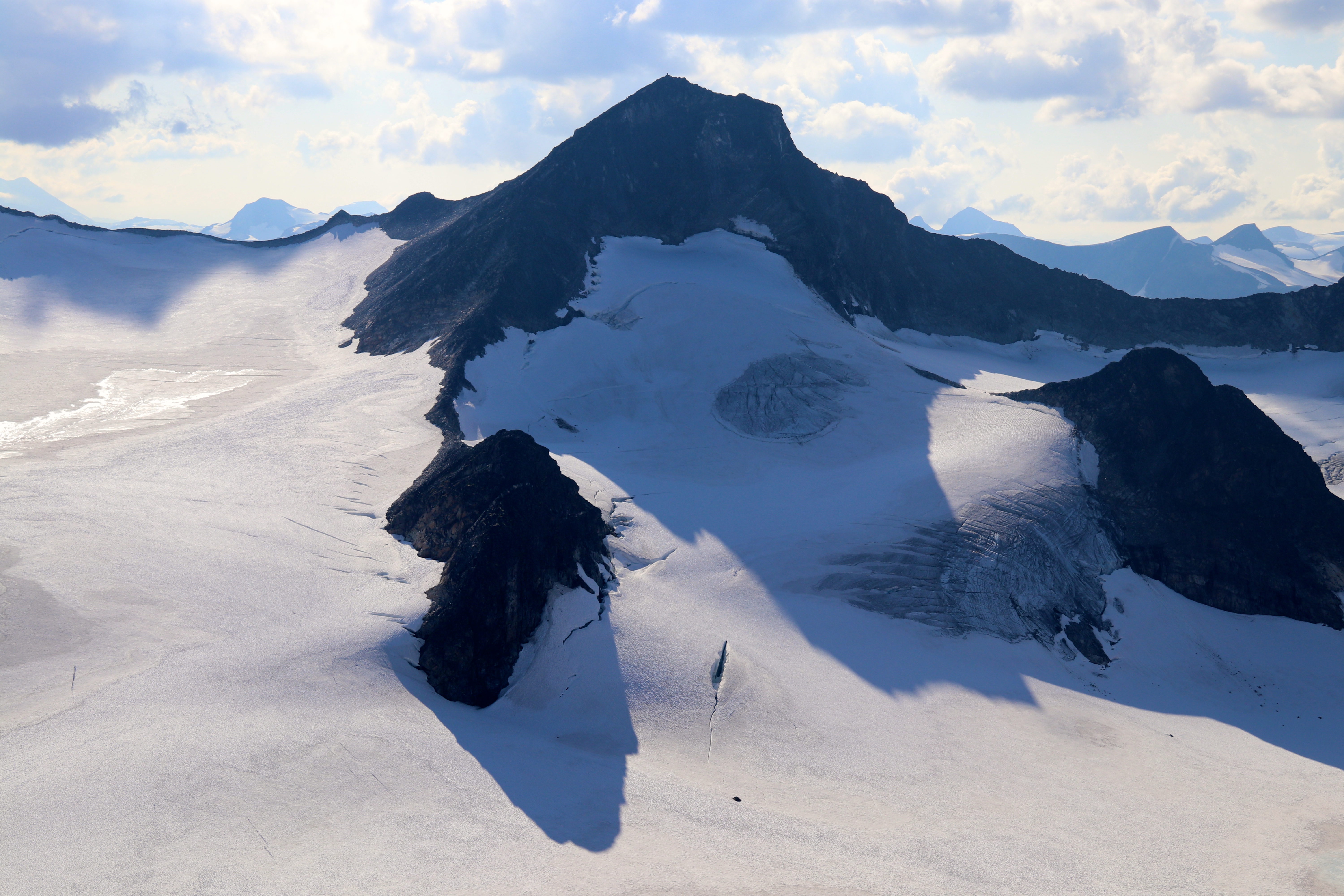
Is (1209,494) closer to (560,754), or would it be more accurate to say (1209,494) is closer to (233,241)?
(560,754)

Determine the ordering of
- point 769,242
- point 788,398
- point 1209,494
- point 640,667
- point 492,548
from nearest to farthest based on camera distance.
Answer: point 640,667 → point 492,548 → point 1209,494 → point 788,398 → point 769,242

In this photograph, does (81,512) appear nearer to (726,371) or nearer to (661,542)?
(661,542)

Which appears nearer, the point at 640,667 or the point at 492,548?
the point at 640,667

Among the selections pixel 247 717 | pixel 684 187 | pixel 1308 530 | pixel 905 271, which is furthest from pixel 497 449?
pixel 905 271

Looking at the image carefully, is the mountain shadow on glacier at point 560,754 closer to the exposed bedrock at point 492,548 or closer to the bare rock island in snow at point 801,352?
the exposed bedrock at point 492,548

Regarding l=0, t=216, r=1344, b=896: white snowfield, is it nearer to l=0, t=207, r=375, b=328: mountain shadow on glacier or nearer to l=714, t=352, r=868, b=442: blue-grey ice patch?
l=714, t=352, r=868, b=442: blue-grey ice patch

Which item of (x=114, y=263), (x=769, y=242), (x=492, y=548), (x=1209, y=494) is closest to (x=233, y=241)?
(x=114, y=263)

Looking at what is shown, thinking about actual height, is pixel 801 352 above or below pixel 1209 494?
above
